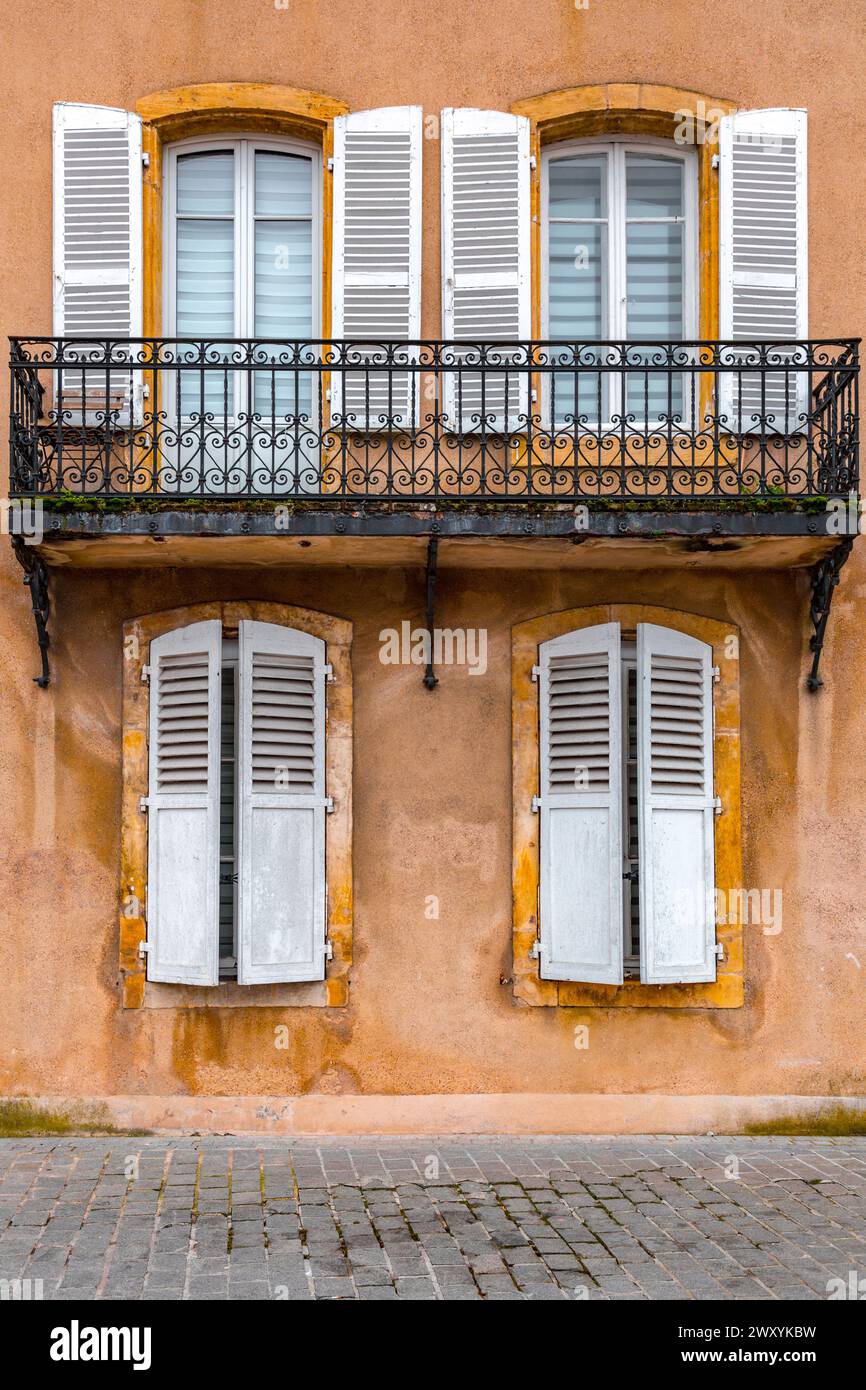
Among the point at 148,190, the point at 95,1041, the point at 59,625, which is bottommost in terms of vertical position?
the point at 95,1041

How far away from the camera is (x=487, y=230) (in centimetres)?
870

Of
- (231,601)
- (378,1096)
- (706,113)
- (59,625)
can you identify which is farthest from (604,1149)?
(706,113)

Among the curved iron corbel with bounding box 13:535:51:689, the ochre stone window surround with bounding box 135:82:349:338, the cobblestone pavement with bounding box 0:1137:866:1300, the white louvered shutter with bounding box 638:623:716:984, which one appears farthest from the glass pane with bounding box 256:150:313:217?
the cobblestone pavement with bounding box 0:1137:866:1300

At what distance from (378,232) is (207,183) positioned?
128 centimetres

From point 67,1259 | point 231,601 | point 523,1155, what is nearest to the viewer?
point 67,1259

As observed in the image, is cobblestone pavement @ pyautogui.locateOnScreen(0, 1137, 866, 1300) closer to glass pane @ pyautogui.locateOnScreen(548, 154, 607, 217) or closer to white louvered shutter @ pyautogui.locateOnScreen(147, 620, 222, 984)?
white louvered shutter @ pyautogui.locateOnScreen(147, 620, 222, 984)

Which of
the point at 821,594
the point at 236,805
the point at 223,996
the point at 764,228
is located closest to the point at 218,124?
the point at 764,228

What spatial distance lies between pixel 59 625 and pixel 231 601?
109 cm

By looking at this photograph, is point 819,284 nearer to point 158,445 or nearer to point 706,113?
point 706,113

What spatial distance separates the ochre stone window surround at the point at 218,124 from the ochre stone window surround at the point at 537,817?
248 cm

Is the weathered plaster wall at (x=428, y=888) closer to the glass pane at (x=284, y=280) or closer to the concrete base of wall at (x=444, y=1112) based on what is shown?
the concrete base of wall at (x=444, y=1112)

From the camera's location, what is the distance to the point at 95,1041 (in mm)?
8391

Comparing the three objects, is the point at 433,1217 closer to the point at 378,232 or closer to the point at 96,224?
the point at 378,232

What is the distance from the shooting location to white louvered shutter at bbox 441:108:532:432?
8.67 metres
